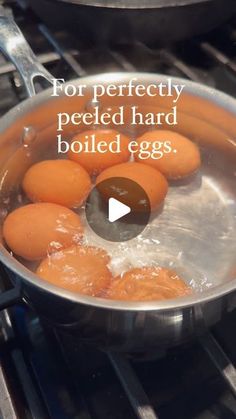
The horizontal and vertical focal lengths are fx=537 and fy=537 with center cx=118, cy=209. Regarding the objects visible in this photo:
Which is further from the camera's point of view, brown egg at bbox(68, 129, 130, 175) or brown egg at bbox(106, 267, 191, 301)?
brown egg at bbox(68, 129, 130, 175)

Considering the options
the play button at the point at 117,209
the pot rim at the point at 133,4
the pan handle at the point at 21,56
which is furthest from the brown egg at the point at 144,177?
the pot rim at the point at 133,4

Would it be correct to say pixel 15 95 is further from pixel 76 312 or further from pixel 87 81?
pixel 76 312

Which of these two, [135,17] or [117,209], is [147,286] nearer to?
[117,209]

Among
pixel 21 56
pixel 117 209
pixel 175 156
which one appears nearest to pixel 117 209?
pixel 117 209

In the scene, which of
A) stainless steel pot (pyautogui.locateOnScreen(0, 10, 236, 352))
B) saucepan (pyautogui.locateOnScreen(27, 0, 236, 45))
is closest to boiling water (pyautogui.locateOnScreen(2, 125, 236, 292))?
stainless steel pot (pyautogui.locateOnScreen(0, 10, 236, 352))

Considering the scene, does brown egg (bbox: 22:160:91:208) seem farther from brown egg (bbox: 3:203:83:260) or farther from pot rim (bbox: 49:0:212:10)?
pot rim (bbox: 49:0:212:10)

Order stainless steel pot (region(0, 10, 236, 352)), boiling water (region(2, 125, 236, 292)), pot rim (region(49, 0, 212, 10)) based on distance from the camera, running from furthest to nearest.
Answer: pot rim (region(49, 0, 212, 10)) → boiling water (region(2, 125, 236, 292)) → stainless steel pot (region(0, 10, 236, 352))
